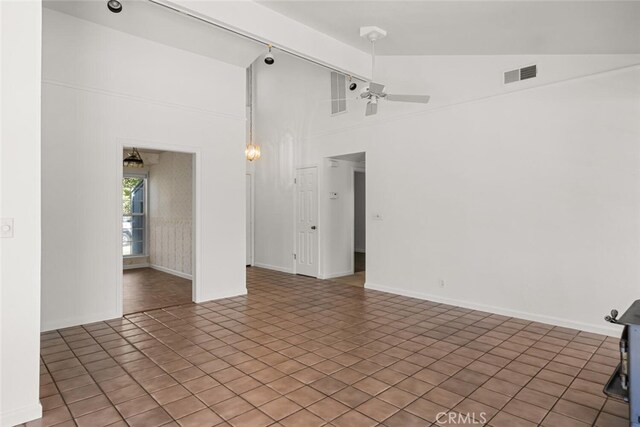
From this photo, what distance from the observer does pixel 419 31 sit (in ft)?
14.4

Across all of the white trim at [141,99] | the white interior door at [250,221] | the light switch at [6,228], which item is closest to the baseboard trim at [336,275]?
the white interior door at [250,221]

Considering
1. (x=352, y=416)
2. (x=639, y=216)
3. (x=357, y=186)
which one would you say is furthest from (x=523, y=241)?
(x=357, y=186)

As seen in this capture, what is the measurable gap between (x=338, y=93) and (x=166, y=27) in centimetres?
297

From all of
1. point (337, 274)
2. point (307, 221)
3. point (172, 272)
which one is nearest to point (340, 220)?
point (307, 221)

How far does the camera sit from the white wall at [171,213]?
6883mm

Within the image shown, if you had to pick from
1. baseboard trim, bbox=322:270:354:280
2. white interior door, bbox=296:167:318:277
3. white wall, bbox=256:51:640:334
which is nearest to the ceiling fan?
white wall, bbox=256:51:640:334

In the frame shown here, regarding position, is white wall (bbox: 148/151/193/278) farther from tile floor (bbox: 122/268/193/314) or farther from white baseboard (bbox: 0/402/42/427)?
white baseboard (bbox: 0/402/42/427)

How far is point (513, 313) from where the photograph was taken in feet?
14.9

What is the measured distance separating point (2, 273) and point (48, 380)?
113 centimetres

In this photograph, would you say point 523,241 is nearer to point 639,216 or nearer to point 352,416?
point 639,216

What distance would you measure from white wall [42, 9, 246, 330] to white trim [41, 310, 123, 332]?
0.01m

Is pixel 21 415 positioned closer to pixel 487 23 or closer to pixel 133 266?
pixel 487 23

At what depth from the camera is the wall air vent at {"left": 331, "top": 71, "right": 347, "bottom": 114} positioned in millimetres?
6434

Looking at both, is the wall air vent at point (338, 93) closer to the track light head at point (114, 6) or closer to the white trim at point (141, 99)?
the white trim at point (141, 99)
